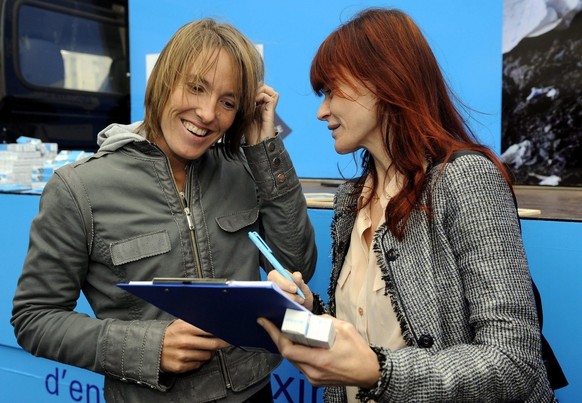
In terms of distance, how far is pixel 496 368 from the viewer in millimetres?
884

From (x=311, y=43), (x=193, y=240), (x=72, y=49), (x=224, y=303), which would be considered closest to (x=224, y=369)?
(x=193, y=240)

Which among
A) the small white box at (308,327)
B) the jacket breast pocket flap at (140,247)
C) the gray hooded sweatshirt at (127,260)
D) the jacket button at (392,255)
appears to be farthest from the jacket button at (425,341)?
the jacket breast pocket flap at (140,247)

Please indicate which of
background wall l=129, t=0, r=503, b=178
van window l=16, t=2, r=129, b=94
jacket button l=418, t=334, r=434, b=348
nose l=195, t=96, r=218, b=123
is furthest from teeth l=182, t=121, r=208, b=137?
van window l=16, t=2, r=129, b=94

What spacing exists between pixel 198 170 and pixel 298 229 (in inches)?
11.0

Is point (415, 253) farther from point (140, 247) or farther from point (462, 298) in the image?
point (140, 247)

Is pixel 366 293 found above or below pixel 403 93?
below

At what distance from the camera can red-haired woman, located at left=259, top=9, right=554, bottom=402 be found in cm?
88

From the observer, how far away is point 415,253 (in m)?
1.02

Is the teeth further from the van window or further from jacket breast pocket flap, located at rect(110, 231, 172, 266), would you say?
the van window

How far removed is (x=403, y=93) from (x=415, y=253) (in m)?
0.30

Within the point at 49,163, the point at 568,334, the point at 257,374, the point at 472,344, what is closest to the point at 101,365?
the point at 257,374

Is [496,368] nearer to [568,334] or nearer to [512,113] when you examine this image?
[568,334]

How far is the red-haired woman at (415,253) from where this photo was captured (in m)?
0.88

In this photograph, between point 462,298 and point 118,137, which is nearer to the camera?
point 462,298
